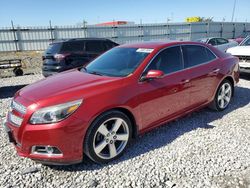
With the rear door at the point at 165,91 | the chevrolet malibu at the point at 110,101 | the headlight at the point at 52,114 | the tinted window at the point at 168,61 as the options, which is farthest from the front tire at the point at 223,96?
the headlight at the point at 52,114

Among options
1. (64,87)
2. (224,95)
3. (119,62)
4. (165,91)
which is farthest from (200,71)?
(64,87)

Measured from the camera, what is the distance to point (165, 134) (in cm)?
414

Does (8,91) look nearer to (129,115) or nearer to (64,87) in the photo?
(64,87)

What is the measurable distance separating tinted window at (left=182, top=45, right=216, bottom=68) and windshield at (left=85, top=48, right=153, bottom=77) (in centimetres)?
80

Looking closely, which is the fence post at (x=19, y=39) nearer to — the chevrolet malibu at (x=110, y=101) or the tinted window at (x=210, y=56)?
the chevrolet malibu at (x=110, y=101)

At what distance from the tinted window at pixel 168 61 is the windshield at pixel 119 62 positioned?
0.62ft

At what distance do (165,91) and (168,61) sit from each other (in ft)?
1.80

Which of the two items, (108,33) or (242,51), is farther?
(108,33)

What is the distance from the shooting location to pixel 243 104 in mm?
5570

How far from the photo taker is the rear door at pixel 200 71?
4324 millimetres

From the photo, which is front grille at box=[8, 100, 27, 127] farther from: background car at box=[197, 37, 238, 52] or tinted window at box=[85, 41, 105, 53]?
background car at box=[197, 37, 238, 52]

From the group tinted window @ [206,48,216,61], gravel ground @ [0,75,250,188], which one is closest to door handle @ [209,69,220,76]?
tinted window @ [206,48,216,61]

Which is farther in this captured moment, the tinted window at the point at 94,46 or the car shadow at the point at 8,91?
the tinted window at the point at 94,46

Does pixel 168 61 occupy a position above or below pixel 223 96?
above
